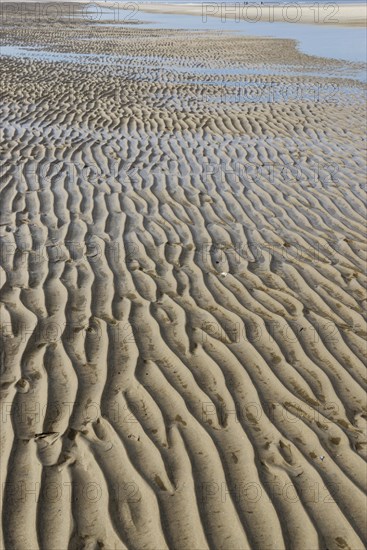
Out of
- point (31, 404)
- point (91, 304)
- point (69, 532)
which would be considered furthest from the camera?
point (91, 304)

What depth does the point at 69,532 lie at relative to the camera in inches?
104

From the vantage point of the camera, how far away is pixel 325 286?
4.92 m

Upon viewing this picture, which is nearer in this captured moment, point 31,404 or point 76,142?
point 31,404

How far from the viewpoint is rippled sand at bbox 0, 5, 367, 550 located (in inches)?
110

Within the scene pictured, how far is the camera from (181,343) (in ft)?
13.2

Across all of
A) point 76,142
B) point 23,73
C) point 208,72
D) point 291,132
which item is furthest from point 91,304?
point 208,72

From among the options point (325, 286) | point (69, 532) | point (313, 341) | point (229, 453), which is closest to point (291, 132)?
point (325, 286)

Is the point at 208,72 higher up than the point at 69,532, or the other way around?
the point at 208,72

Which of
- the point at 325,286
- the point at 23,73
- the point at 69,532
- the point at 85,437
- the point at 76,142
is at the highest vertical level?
the point at 23,73

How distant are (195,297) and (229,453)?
173cm

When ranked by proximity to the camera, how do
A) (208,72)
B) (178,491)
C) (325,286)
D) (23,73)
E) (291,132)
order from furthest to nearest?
(208,72), (23,73), (291,132), (325,286), (178,491)

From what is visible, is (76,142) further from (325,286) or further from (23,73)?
(23,73)

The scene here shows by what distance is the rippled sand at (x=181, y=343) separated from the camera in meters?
2.80

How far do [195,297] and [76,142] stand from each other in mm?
5382
